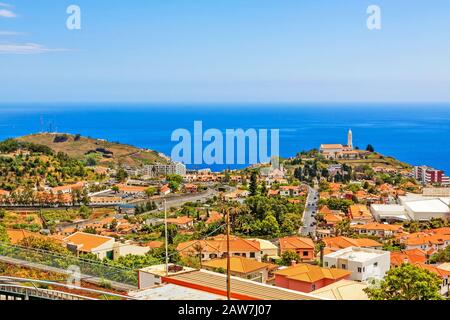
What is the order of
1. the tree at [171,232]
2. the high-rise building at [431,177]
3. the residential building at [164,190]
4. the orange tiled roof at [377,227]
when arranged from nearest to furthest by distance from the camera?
the tree at [171,232], the orange tiled roof at [377,227], the residential building at [164,190], the high-rise building at [431,177]

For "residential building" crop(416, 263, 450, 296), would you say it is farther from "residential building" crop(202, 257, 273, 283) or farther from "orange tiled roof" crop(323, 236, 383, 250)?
"residential building" crop(202, 257, 273, 283)

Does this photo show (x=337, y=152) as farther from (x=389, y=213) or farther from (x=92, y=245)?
(x=92, y=245)

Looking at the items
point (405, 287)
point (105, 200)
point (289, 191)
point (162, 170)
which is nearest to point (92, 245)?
point (405, 287)

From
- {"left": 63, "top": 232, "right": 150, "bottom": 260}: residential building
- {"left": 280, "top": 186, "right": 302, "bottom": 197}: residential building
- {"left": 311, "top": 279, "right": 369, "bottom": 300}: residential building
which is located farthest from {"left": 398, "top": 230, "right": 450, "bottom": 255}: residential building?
{"left": 280, "top": 186, "right": 302, "bottom": 197}: residential building

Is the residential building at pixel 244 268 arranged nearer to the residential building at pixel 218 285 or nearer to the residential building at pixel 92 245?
the residential building at pixel 92 245

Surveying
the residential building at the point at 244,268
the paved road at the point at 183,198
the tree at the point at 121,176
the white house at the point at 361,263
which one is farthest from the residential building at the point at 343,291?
the tree at the point at 121,176

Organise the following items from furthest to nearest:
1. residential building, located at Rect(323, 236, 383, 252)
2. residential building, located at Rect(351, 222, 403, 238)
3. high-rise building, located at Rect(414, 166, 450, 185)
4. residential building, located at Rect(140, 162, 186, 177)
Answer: residential building, located at Rect(140, 162, 186, 177) < high-rise building, located at Rect(414, 166, 450, 185) < residential building, located at Rect(351, 222, 403, 238) < residential building, located at Rect(323, 236, 383, 252)
